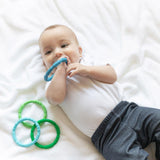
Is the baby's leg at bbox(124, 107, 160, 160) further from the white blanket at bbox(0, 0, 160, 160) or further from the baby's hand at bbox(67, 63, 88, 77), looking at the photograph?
the baby's hand at bbox(67, 63, 88, 77)

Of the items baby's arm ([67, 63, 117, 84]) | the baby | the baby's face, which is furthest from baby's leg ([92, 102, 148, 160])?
the baby's face

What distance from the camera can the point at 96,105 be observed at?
1121 millimetres

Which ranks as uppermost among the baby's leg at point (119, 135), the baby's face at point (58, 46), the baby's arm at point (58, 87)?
the baby's face at point (58, 46)

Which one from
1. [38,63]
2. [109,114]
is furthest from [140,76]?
[38,63]

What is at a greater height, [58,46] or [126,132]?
[58,46]

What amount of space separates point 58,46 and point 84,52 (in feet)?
0.64

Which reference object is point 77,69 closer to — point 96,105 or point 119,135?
point 96,105

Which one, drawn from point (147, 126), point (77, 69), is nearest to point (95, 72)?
point (77, 69)

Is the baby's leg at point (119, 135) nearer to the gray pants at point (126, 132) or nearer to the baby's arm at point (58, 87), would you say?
the gray pants at point (126, 132)

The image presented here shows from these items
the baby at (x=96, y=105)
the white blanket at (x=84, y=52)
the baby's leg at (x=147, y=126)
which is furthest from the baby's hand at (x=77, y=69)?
the baby's leg at (x=147, y=126)

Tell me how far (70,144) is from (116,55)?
56 cm

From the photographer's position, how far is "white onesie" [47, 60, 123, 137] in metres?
1.12

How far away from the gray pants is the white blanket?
0.25ft

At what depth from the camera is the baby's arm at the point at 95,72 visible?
1.09m
